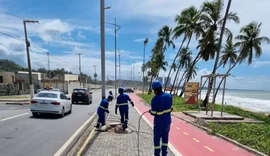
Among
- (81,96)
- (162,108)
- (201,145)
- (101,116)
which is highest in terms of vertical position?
(162,108)

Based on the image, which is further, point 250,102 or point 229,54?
point 250,102

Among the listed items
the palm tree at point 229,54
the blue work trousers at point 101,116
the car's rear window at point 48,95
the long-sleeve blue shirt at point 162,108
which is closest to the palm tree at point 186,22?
the palm tree at point 229,54

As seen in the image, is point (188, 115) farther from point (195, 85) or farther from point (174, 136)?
point (174, 136)

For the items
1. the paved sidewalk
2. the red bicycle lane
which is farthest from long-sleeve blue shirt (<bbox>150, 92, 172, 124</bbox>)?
the red bicycle lane

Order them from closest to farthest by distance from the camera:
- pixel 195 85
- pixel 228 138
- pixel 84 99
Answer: pixel 228 138 < pixel 195 85 < pixel 84 99

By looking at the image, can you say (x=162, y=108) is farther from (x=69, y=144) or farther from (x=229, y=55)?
(x=229, y=55)

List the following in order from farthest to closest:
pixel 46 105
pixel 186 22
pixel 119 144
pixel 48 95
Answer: pixel 186 22
pixel 48 95
pixel 46 105
pixel 119 144

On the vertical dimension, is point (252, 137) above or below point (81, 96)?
below

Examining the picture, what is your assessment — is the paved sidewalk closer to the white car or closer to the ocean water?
the white car

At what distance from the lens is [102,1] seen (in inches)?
425

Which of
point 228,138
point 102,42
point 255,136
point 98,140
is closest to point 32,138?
point 98,140

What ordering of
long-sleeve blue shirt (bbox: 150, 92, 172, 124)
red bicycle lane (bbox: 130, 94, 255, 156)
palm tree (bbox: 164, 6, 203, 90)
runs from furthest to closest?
palm tree (bbox: 164, 6, 203, 90)
red bicycle lane (bbox: 130, 94, 255, 156)
long-sleeve blue shirt (bbox: 150, 92, 172, 124)

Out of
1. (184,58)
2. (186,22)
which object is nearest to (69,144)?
(186,22)

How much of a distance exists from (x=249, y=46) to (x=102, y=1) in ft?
88.5
